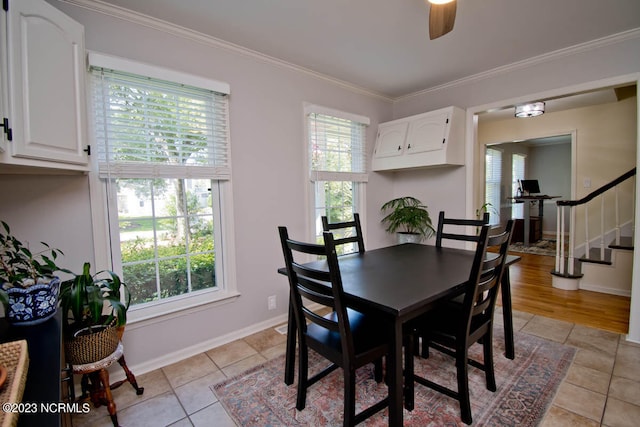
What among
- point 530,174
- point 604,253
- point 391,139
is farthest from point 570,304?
point 530,174

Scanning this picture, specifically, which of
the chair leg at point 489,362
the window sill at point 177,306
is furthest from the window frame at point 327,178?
the chair leg at point 489,362

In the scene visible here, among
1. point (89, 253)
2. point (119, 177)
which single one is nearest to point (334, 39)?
point (119, 177)

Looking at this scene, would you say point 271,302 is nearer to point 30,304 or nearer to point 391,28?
point 30,304

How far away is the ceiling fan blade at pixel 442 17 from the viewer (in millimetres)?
1569

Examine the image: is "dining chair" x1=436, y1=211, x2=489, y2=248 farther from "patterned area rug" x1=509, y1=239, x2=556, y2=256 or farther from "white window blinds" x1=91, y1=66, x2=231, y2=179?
"patterned area rug" x1=509, y1=239, x2=556, y2=256

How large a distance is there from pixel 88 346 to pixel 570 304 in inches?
166

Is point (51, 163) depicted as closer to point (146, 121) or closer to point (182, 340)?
point (146, 121)

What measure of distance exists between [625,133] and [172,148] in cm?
588

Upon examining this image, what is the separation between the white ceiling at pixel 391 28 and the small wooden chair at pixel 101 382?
210cm

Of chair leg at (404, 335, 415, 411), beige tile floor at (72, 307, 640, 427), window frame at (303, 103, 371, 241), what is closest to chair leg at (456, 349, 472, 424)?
chair leg at (404, 335, 415, 411)

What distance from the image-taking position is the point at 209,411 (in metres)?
1.75

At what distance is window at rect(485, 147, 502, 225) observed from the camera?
683 centimetres

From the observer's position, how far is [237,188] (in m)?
2.59

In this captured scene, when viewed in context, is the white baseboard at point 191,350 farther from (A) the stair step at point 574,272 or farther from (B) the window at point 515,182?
(B) the window at point 515,182
